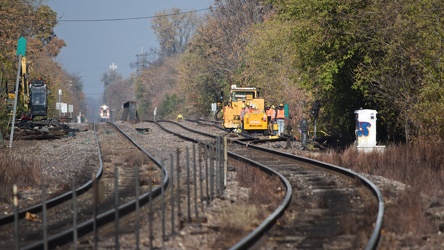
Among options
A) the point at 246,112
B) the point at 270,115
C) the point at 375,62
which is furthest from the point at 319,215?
the point at 270,115

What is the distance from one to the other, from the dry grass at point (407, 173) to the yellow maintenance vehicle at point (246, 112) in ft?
50.3

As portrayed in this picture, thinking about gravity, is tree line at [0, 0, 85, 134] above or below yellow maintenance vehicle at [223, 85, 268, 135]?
above

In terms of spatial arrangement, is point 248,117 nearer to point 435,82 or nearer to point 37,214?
point 435,82

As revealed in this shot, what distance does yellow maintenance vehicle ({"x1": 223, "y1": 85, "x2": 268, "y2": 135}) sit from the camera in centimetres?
4300

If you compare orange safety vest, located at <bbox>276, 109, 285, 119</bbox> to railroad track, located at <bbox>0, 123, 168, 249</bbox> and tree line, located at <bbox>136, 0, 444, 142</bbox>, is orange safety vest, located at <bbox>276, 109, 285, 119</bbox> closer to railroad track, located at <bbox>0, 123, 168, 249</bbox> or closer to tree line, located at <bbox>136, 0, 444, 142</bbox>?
tree line, located at <bbox>136, 0, 444, 142</bbox>

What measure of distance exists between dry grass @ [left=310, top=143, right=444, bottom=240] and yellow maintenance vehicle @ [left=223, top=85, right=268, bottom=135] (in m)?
15.3

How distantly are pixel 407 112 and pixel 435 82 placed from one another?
92.5 inches

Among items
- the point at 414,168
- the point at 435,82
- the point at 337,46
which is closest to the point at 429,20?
the point at 435,82

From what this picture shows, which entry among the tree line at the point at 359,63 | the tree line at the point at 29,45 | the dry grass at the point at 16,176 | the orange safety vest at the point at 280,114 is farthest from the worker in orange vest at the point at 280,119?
the dry grass at the point at 16,176

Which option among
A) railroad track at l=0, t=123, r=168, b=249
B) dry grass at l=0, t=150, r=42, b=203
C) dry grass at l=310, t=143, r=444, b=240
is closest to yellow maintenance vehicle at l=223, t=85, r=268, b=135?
dry grass at l=310, t=143, r=444, b=240

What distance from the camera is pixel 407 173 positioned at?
65.4 feet

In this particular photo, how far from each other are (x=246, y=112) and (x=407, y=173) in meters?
23.8

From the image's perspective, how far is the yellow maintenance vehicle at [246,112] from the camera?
43.0m

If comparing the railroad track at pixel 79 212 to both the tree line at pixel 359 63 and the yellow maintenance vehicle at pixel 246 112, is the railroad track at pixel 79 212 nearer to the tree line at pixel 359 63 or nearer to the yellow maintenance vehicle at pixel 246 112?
the tree line at pixel 359 63
